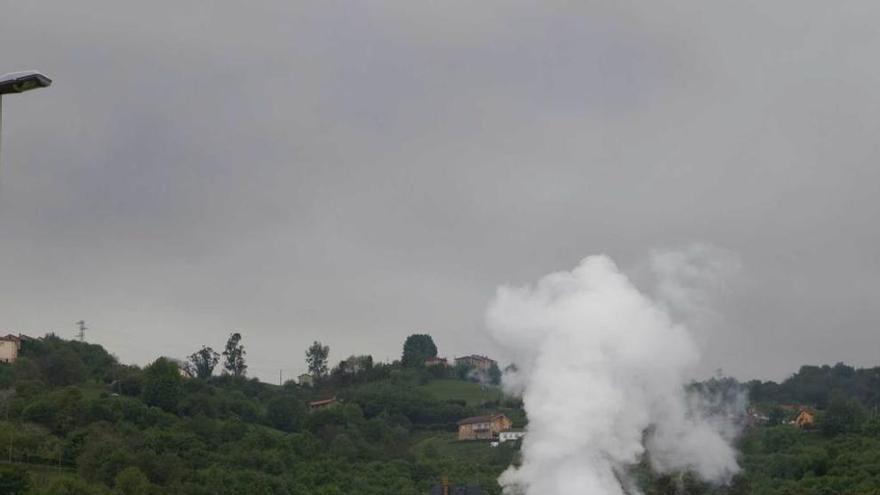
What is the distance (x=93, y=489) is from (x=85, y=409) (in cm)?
5376

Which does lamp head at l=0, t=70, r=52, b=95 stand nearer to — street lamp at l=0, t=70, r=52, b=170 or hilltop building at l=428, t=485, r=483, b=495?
A: street lamp at l=0, t=70, r=52, b=170

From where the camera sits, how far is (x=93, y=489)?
143750 millimetres

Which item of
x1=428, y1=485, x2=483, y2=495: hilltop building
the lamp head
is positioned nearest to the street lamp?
the lamp head

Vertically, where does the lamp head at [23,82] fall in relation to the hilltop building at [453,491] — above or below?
above

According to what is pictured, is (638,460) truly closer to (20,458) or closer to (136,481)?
(136,481)

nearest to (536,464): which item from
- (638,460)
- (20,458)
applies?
(638,460)

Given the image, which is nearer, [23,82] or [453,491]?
[23,82]

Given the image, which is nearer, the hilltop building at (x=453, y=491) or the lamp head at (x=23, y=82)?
the lamp head at (x=23, y=82)

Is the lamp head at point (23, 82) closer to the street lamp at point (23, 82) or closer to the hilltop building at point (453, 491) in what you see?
the street lamp at point (23, 82)

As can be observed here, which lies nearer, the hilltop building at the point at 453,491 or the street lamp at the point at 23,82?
the street lamp at the point at 23,82

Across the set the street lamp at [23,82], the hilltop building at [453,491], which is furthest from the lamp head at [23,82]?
the hilltop building at [453,491]

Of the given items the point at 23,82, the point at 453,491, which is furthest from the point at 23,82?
the point at 453,491

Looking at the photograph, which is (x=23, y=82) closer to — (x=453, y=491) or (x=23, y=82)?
(x=23, y=82)

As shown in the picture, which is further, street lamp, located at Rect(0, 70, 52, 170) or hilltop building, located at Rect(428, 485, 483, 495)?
hilltop building, located at Rect(428, 485, 483, 495)
